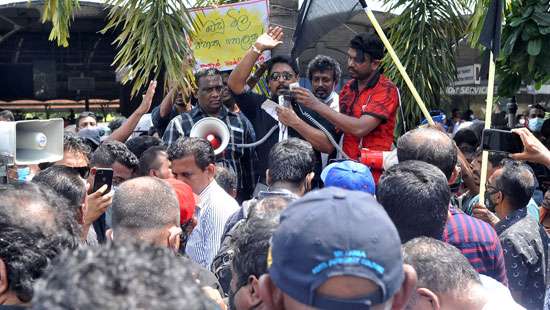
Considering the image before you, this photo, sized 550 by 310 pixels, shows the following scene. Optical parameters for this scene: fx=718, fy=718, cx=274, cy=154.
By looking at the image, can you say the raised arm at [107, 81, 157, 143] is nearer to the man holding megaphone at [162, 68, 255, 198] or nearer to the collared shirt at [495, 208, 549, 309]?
the man holding megaphone at [162, 68, 255, 198]

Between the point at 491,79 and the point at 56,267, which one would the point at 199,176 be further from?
the point at 56,267

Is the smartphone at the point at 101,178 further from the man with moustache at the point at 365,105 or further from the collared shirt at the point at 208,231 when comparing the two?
the man with moustache at the point at 365,105

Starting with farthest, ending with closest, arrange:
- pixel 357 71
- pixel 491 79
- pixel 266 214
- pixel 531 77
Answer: pixel 531 77, pixel 357 71, pixel 491 79, pixel 266 214

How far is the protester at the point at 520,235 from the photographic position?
3.70m

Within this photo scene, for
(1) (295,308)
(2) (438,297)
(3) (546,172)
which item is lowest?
(3) (546,172)

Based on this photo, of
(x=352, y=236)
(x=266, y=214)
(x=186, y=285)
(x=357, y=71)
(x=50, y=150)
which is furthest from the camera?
(x=357, y=71)

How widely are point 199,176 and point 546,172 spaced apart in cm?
354

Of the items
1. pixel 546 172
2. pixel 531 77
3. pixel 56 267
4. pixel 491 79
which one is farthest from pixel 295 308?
pixel 546 172

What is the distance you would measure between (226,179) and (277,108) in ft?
2.05

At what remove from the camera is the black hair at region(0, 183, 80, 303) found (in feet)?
6.66

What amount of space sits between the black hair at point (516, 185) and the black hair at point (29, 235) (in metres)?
2.75

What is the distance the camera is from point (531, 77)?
5.84 metres

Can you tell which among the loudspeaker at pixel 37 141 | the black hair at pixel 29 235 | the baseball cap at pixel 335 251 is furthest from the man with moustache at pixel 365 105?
the baseball cap at pixel 335 251

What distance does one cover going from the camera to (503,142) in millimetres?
3889
